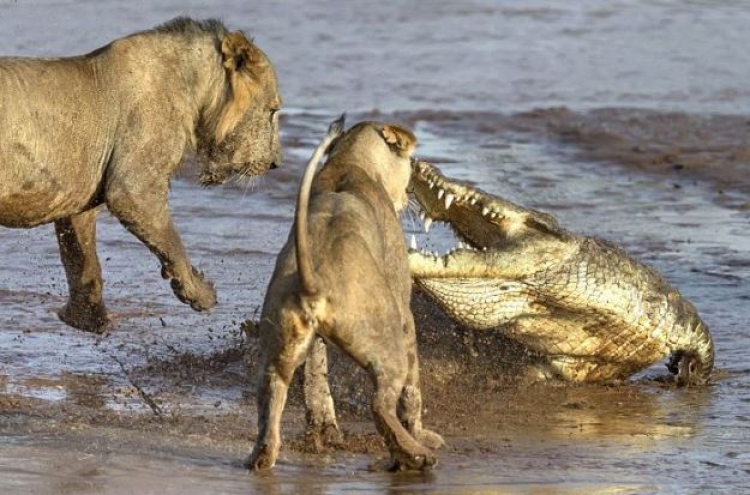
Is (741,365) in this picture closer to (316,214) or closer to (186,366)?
(186,366)

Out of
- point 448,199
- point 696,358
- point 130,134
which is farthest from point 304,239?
point 696,358

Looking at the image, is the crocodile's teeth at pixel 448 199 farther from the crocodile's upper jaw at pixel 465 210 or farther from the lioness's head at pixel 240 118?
the lioness's head at pixel 240 118

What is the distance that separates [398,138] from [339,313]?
1.35 meters

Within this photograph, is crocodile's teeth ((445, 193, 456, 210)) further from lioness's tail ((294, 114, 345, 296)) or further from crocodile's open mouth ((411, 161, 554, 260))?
lioness's tail ((294, 114, 345, 296))

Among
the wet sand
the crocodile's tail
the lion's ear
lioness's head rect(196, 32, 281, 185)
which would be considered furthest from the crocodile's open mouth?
the crocodile's tail

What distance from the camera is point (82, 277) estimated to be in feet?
28.5

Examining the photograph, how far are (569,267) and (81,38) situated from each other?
1146 cm

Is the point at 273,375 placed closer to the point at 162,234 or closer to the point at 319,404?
the point at 319,404

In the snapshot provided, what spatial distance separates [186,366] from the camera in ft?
28.7

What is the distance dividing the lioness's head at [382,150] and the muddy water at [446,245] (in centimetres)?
105

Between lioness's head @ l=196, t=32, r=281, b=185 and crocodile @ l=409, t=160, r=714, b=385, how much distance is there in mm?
A: 760

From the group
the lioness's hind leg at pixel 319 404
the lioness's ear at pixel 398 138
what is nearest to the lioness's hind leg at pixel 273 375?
the lioness's hind leg at pixel 319 404

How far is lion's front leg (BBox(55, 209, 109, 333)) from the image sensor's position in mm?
8633

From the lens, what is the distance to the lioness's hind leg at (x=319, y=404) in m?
6.92
